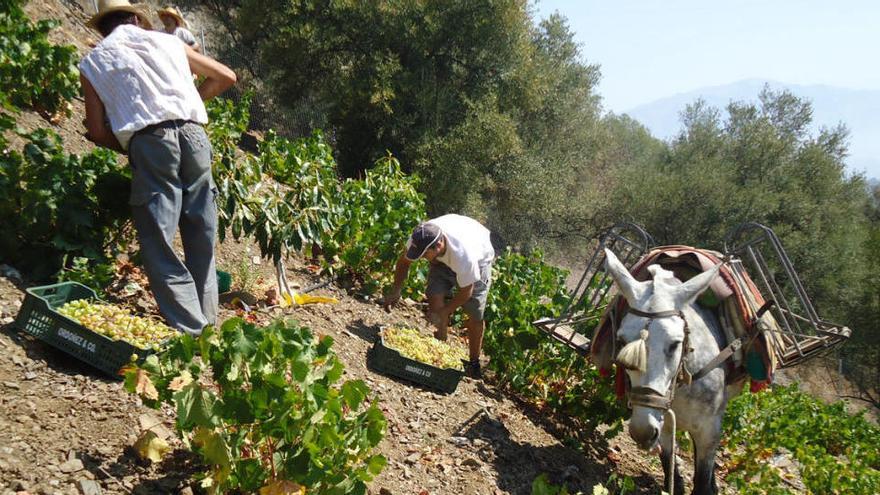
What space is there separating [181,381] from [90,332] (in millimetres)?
841

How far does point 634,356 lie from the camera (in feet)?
11.7

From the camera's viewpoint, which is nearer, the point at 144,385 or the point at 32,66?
the point at 144,385

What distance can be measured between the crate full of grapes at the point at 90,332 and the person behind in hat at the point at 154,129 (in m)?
0.25

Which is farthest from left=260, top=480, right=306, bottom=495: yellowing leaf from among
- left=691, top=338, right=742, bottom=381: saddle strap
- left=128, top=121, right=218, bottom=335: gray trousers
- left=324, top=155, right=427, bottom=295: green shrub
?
left=324, top=155, right=427, bottom=295: green shrub

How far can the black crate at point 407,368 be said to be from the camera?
481cm

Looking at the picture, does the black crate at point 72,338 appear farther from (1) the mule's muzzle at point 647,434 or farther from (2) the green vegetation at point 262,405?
(1) the mule's muzzle at point 647,434

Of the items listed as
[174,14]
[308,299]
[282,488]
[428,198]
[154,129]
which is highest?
[174,14]

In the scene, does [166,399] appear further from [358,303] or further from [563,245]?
[563,245]

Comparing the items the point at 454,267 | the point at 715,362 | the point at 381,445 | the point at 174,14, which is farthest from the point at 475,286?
the point at 174,14

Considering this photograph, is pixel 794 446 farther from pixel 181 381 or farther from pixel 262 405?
pixel 181 381

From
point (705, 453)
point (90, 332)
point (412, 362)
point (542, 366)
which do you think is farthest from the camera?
point (542, 366)

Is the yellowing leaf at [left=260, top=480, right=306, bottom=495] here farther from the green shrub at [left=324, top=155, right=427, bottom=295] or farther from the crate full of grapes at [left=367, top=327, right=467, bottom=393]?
the green shrub at [left=324, top=155, right=427, bottom=295]

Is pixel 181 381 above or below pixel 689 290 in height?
below

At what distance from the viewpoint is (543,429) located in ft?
17.6
